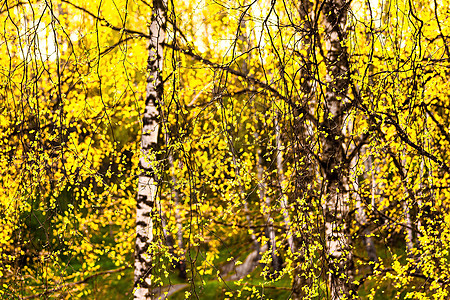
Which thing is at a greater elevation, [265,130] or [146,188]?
[265,130]

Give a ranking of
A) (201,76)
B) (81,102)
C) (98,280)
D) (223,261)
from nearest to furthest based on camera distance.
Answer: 1. (81,102)
2. (201,76)
3. (98,280)
4. (223,261)

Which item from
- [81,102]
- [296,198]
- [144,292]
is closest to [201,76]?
[81,102]

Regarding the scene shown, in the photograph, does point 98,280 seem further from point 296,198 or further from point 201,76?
point 296,198

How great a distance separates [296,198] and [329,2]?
2370mm

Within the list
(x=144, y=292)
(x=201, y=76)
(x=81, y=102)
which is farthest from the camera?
(x=201, y=76)

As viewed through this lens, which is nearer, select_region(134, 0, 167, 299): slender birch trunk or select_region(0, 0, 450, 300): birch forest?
select_region(0, 0, 450, 300): birch forest

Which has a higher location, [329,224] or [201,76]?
[201,76]

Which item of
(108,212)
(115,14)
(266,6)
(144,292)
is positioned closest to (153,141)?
(144,292)

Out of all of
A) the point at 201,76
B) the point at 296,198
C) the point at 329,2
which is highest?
the point at 201,76

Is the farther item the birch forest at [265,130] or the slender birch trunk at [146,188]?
the slender birch trunk at [146,188]

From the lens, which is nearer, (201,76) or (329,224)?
(329,224)

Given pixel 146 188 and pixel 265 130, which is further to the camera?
pixel 265 130

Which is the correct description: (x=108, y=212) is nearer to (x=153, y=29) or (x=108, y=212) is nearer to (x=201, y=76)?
(x=201, y=76)

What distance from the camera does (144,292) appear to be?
4.70 meters
